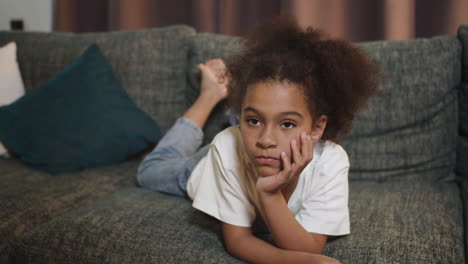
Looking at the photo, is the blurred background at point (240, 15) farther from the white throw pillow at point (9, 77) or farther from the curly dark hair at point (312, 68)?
the white throw pillow at point (9, 77)

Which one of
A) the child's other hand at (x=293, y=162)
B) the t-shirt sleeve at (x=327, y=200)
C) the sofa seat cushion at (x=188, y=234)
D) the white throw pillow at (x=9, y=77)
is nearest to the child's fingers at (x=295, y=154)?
the child's other hand at (x=293, y=162)

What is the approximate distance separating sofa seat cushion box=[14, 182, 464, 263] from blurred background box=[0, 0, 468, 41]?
23.7 inches

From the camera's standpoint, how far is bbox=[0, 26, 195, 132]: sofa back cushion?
5.47 ft

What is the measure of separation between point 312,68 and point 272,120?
0.45 ft

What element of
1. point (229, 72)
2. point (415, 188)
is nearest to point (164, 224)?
point (229, 72)

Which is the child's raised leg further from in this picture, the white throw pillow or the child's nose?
the white throw pillow

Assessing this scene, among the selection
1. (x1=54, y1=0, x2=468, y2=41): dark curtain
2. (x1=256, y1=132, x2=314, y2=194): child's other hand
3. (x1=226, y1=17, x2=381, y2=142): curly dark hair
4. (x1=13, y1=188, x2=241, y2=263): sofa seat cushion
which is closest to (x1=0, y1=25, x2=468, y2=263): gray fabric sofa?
(x1=13, y1=188, x2=241, y2=263): sofa seat cushion

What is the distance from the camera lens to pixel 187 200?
4.00ft

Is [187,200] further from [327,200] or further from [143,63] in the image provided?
[143,63]

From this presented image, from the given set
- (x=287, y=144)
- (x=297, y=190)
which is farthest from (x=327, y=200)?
(x=287, y=144)

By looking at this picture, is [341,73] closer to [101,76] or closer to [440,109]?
[440,109]

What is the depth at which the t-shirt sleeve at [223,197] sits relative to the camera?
908 millimetres

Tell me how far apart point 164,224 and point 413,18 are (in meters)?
1.43

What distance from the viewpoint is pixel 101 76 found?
1644 mm
